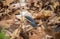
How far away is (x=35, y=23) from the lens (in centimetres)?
201

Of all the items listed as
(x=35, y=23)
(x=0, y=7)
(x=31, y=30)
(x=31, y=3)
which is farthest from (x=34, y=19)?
(x=0, y=7)

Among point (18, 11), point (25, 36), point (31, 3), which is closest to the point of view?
point (25, 36)

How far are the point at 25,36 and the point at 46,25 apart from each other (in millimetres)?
302

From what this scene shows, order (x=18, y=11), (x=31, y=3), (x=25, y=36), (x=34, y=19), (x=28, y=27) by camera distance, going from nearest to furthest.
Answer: (x=25, y=36) < (x=28, y=27) < (x=34, y=19) < (x=18, y=11) < (x=31, y=3)

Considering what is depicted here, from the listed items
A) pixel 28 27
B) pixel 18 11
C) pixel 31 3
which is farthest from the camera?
pixel 31 3

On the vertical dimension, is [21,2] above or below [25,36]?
above

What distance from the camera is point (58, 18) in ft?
6.75

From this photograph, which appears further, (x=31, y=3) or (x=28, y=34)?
(x=31, y=3)

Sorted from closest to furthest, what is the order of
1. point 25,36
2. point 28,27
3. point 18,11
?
point 25,36
point 28,27
point 18,11

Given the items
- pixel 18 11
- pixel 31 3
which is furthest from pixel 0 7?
pixel 31 3

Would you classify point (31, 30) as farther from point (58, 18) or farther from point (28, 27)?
point (58, 18)

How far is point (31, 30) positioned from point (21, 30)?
11 centimetres

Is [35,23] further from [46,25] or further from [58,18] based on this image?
[58,18]

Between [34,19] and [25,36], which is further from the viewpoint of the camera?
[34,19]
